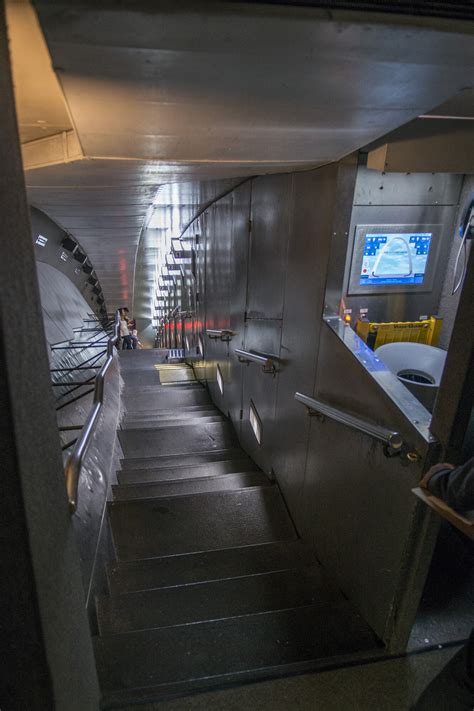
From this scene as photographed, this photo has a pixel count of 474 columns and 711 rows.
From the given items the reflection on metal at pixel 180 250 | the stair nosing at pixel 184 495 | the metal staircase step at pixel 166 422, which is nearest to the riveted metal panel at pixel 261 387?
the stair nosing at pixel 184 495

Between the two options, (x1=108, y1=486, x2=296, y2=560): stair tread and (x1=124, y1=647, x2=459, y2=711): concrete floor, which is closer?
(x1=124, y1=647, x2=459, y2=711): concrete floor

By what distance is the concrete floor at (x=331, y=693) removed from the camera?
1.76 meters

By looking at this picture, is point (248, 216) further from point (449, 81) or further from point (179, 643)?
point (179, 643)

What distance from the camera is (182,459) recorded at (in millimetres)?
4324

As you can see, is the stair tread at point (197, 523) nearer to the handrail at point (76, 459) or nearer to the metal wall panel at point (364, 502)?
the metal wall panel at point (364, 502)

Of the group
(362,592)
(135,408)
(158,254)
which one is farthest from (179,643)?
(158,254)

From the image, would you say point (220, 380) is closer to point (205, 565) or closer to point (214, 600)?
point (205, 565)

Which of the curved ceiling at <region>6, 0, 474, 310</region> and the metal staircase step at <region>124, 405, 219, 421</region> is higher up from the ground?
the curved ceiling at <region>6, 0, 474, 310</region>

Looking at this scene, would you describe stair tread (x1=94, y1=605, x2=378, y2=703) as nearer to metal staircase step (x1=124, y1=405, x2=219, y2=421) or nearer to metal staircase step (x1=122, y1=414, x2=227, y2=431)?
metal staircase step (x1=122, y1=414, x2=227, y2=431)

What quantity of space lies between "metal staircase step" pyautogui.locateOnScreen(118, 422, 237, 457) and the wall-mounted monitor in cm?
258

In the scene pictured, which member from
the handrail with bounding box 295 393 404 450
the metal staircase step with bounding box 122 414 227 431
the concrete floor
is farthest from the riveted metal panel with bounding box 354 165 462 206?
the metal staircase step with bounding box 122 414 227 431

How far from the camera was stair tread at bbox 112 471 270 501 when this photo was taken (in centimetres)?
342

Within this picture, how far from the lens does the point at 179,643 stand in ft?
6.79

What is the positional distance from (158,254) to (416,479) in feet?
44.6
